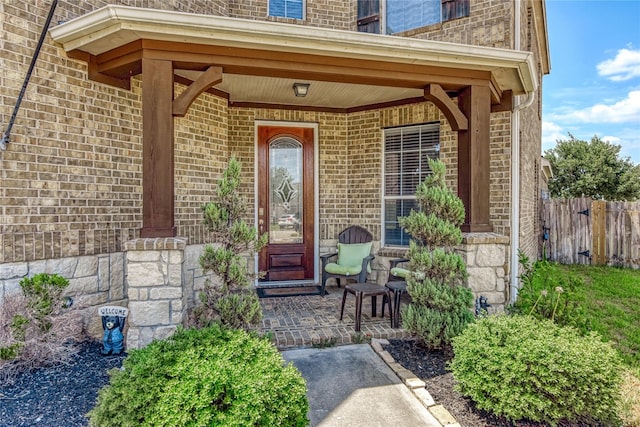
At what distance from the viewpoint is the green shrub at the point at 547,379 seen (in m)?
2.37

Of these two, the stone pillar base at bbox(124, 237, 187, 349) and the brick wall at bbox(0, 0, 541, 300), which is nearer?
the stone pillar base at bbox(124, 237, 187, 349)

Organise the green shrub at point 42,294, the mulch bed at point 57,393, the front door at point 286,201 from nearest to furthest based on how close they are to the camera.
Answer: the mulch bed at point 57,393 < the green shrub at point 42,294 < the front door at point 286,201

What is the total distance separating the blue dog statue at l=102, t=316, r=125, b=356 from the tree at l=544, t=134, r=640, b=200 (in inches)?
834

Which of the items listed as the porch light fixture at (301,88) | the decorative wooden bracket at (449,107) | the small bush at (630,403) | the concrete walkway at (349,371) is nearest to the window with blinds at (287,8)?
the porch light fixture at (301,88)

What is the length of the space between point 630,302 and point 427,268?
13.7 ft

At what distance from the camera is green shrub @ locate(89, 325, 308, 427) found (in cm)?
193

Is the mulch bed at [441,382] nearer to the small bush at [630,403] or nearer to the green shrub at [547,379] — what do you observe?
the green shrub at [547,379]

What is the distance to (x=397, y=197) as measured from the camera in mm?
5879

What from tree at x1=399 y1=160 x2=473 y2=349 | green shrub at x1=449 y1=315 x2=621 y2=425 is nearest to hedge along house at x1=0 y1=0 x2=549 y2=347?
tree at x1=399 y1=160 x2=473 y2=349

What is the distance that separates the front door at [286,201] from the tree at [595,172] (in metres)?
18.1

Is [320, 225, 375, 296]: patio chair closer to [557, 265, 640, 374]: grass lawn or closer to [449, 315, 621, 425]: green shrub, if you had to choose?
[557, 265, 640, 374]: grass lawn

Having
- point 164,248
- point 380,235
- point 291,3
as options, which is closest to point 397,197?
point 380,235

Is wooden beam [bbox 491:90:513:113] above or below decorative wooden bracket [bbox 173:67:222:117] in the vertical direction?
above

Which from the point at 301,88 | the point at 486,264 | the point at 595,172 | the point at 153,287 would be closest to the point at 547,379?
the point at 486,264
